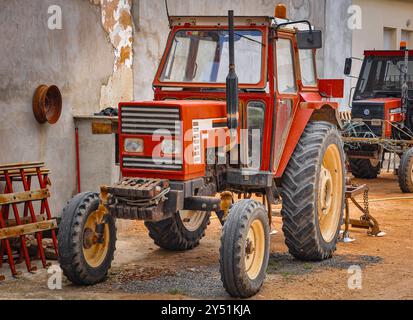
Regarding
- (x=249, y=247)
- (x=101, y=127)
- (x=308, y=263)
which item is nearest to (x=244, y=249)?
(x=249, y=247)

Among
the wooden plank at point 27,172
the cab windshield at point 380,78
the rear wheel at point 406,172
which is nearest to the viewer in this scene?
the wooden plank at point 27,172

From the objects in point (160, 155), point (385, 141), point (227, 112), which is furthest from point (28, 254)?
point (385, 141)

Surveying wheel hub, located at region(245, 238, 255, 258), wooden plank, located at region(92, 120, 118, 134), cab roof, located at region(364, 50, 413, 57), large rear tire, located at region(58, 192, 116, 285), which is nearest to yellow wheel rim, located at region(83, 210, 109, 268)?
large rear tire, located at region(58, 192, 116, 285)

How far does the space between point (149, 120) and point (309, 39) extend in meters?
1.68

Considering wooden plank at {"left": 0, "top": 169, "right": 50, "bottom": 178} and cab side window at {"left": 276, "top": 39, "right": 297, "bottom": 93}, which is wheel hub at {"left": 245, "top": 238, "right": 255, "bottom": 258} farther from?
wooden plank at {"left": 0, "top": 169, "right": 50, "bottom": 178}

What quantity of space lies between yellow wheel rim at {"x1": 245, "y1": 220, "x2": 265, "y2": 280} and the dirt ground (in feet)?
0.66

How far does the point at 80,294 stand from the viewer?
6488 millimetres

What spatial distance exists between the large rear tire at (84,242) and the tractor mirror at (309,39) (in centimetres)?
228

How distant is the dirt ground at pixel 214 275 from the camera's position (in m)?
6.58

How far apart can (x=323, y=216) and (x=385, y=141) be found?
207 inches

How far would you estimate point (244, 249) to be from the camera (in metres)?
6.31

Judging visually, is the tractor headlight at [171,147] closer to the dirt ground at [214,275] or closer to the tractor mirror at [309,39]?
the dirt ground at [214,275]

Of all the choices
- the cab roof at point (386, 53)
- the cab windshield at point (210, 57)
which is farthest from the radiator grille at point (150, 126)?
the cab roof at point (386, 53)

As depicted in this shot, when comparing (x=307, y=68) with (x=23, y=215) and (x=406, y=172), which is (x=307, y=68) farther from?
(x=406, y=172)
